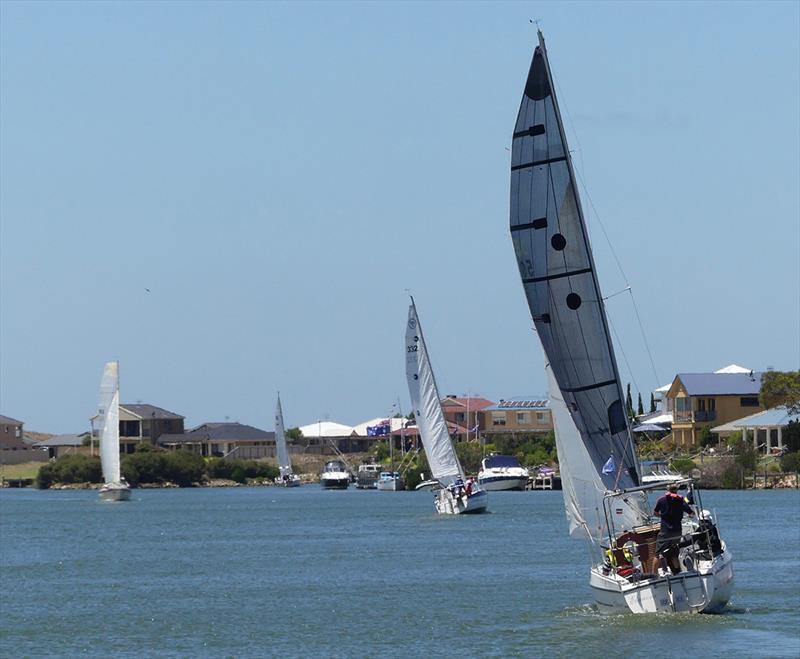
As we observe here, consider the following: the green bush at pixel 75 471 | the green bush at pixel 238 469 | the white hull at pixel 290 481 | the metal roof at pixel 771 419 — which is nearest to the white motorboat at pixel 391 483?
the white hull at pixel 290 481

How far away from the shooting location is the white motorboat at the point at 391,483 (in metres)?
142

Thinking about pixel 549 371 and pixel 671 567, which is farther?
pixel 549 371

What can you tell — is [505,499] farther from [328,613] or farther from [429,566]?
[328,613]

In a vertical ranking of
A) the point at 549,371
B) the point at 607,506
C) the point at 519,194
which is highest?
the point at 519,194

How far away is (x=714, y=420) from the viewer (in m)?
135

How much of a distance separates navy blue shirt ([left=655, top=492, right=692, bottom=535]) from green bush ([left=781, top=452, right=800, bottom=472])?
7732 cm

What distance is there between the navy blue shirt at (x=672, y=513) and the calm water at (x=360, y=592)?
5.41ft

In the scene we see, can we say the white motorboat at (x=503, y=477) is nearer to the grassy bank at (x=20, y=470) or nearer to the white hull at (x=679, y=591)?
the grassy bank at (x=20, y=470)

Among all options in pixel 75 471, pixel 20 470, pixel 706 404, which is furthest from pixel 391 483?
pixel 20 470

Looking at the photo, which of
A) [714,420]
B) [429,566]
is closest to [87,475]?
[714,420]

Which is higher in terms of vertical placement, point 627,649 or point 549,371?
point 549,371

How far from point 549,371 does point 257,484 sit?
5386 inches

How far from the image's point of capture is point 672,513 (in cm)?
3312

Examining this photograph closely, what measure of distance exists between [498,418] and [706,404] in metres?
39.5
